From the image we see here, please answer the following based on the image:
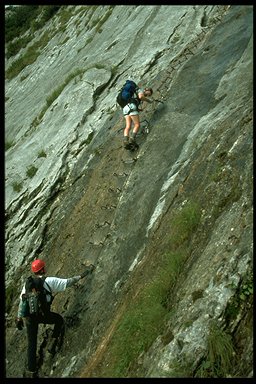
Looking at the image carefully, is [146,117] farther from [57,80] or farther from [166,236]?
[57,80]

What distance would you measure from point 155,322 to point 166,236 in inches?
82.2

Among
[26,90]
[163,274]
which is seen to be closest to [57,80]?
[26,90]

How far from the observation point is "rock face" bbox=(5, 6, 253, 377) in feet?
24.1

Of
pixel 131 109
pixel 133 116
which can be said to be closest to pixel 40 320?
pixel 133 116

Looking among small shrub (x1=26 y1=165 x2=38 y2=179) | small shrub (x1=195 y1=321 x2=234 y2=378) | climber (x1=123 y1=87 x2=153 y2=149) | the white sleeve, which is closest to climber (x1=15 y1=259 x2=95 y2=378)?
the white sleeve

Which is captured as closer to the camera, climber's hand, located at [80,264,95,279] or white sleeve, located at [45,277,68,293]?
white sleeve, located at [45,277,68,293]

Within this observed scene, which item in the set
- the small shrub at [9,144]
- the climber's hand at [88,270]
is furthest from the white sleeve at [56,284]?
the small shrub at [9,144]

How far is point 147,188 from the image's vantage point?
1138 centimetres

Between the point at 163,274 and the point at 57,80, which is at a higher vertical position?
the point at 57,80

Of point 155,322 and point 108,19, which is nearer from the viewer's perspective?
point 155,322

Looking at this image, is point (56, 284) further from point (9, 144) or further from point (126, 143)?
point (9, 144)

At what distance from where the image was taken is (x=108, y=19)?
25281mm

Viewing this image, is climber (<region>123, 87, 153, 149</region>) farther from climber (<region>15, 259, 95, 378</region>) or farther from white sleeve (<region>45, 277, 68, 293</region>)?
white sleeve (<region>45, 277, 68, 293</region>)
